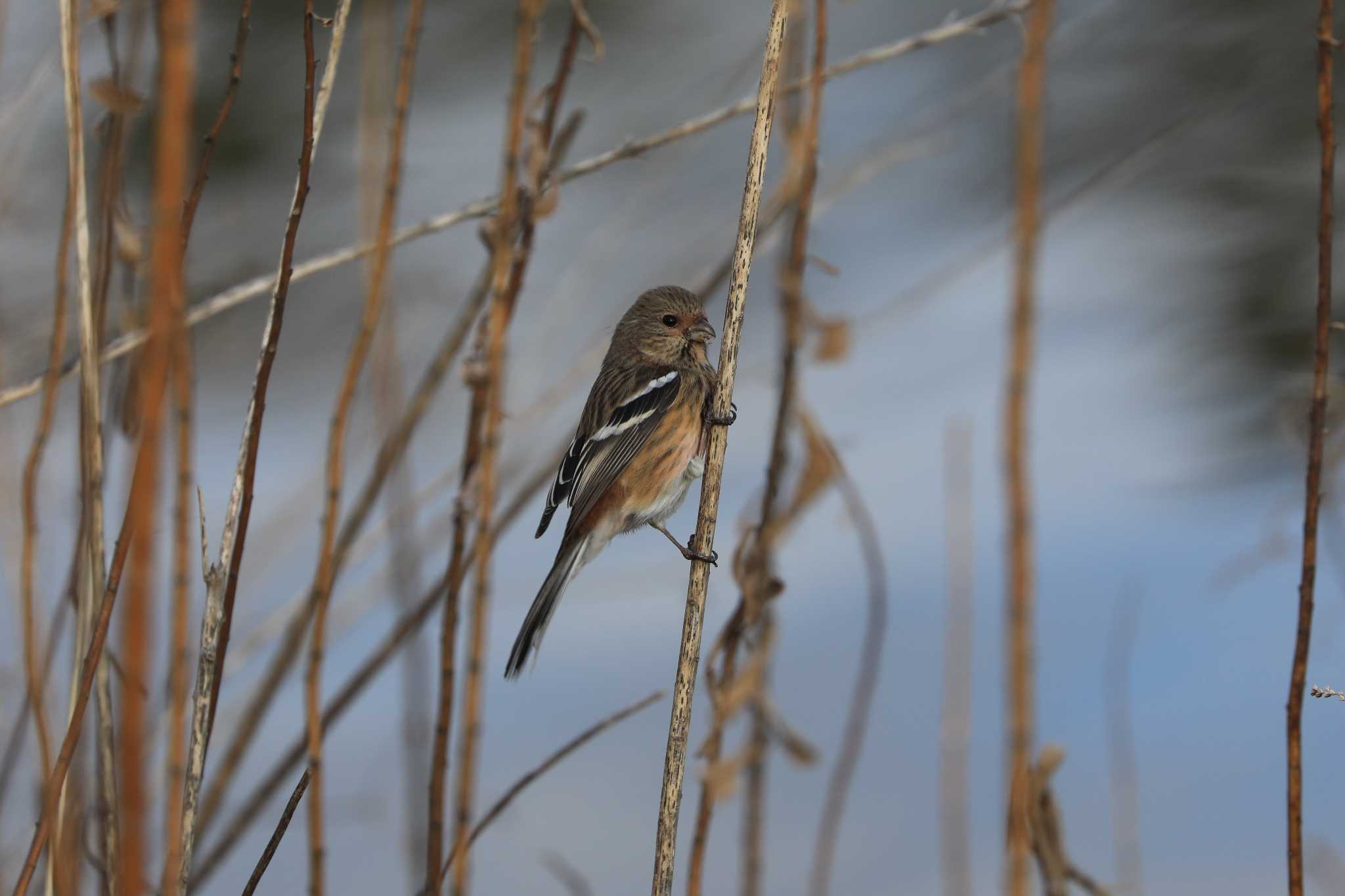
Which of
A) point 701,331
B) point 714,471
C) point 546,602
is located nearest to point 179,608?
point 714,471

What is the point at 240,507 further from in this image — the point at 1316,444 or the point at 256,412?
the point at 1316,444

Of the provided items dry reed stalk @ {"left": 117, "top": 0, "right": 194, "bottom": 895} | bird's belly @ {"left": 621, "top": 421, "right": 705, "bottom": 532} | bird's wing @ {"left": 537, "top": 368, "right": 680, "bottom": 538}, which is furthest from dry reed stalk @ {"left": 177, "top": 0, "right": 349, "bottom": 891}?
bird's belly @ {"left": 621, "top": 421, "right": 705, "bottom": 532}

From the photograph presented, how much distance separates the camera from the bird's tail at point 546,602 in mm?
2770

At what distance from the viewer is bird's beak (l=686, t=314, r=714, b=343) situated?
12.0 ft

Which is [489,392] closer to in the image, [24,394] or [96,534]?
[96,534]

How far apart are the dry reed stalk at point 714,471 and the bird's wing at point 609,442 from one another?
4.73 feet

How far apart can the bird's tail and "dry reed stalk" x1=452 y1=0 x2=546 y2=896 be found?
134 centimetres

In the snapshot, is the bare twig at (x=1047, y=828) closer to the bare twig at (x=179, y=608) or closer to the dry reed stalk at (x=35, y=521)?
the bare twig at (x=179, y=608)

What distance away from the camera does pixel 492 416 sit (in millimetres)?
1312

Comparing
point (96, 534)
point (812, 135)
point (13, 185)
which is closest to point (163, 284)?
point (96, 534)

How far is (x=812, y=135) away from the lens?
1.60 meters

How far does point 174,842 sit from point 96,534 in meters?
0.62

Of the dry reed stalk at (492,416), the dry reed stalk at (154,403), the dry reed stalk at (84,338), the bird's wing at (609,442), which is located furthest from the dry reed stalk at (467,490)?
the bird's wing at (609,442)

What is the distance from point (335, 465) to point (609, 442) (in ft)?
7.26
